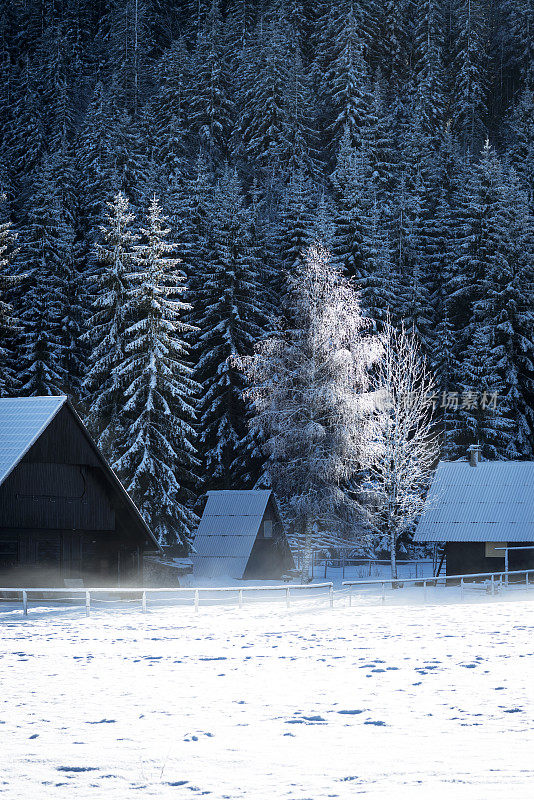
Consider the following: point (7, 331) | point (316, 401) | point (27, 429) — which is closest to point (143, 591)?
point (27, 429)

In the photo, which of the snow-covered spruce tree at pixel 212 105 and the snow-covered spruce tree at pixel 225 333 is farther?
the snow-covered spruce tree at pixel 212 105

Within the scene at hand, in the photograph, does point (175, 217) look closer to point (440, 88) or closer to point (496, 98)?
point (440, 88)

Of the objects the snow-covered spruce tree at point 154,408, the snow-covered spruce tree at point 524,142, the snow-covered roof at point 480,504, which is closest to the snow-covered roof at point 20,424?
the snow-covered spruce tree at point 154,408

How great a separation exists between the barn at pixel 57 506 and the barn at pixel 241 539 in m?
10.6

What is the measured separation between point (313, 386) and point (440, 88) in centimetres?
7376

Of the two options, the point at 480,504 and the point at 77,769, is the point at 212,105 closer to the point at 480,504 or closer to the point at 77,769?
the point at 480,504

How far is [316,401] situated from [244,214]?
63.5 ft

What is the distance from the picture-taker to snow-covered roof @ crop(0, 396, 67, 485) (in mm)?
34375

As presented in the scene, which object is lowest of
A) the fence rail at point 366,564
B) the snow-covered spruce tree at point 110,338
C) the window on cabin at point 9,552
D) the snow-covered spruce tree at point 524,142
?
the fence rail at point 366,564

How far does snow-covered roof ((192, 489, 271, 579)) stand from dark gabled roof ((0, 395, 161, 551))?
1086cm

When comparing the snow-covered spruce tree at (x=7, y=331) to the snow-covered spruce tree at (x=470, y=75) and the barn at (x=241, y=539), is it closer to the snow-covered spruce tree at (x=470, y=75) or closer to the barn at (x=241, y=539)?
the barn at (x=241, y=539)

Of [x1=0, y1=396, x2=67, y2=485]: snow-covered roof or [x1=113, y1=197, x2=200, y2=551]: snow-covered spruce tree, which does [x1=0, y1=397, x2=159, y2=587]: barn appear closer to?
[x1=0, y1=396, x2=67, y2=485]: snow-covered roof

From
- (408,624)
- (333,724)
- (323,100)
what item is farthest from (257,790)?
(323,100)

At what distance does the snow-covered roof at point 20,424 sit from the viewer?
34.4 m
